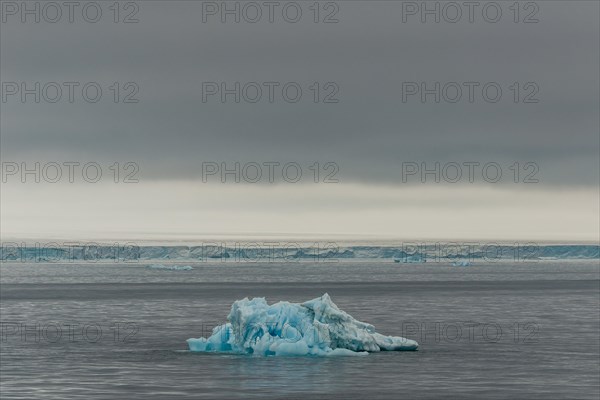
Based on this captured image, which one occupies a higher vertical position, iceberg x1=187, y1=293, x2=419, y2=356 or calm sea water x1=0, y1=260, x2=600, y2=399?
iceberg x1=187, y1=293, x2=419, y2=356

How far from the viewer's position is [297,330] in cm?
4875

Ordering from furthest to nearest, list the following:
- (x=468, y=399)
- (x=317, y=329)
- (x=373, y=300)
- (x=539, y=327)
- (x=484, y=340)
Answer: (x=373, y=300) < (x=539, y=327) < (x=484, y=340) < (x=317, y=329) < (x=468, y=399)

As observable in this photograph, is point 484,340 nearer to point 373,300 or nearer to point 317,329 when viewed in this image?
point 317,329

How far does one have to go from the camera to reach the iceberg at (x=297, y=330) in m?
47.2

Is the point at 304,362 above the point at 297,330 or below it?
below

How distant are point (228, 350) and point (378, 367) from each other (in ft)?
30.0

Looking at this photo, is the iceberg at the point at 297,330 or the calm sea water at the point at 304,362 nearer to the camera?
the calm sea water at the point at 304,362

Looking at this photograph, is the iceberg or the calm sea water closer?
the calm sea water

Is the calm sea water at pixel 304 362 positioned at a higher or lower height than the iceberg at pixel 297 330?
lower

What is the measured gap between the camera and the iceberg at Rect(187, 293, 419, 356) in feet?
155

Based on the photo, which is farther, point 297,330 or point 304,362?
point 297,330

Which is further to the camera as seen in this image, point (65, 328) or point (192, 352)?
point (65, 328)

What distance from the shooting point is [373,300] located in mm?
111000

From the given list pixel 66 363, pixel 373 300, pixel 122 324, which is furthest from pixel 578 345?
pixel 373 300
